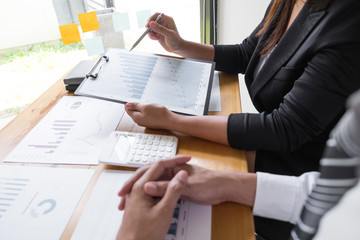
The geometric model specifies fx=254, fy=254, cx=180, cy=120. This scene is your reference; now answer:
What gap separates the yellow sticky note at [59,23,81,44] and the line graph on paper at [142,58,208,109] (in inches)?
16.8

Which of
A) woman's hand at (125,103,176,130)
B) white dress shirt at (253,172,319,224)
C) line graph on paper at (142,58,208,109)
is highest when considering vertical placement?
line graph on paper at (142,58,208,109)

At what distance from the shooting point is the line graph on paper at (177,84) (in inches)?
28.8

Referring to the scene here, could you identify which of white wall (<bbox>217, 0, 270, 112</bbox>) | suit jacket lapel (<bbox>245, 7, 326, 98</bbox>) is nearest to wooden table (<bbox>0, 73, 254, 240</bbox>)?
suit jacket lapel (<bbox>245, 7, 326, 98</bbox>)

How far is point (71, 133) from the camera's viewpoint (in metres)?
0.70

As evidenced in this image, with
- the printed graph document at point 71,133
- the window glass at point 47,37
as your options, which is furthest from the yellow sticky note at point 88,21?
the printed graph document at point 71,133

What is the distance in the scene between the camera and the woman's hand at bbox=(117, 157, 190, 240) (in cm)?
42

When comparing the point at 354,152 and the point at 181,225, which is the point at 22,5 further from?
the point at 354,152

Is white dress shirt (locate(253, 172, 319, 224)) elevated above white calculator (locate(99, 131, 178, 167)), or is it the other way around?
white calculator (locate(99, 131, 178, 167))

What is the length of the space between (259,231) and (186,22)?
143cm

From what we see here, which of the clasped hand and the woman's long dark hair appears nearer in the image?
the clasped hand

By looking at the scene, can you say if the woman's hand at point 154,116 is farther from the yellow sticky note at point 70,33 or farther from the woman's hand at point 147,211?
the yellow sticky note at point 70,33

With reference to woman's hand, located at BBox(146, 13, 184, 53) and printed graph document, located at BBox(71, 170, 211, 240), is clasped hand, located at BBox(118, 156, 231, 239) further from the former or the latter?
woman's hand, located at BBox(146, 13, 184, 53)

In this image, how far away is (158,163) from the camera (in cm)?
52

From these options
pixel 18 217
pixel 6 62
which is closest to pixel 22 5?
pixel 6 62
